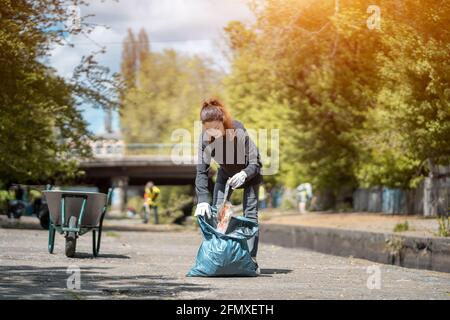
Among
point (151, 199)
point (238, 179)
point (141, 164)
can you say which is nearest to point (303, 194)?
point (151, 199)

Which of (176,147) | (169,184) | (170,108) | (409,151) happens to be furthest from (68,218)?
(169,184)

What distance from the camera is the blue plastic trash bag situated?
10914 millimetres

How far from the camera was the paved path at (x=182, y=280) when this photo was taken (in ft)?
28.7

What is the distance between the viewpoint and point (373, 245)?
18.2 metres

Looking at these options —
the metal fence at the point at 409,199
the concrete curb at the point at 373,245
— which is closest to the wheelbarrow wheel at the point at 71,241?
the concrete curb at the point at 373,245

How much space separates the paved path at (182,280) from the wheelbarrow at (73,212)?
1.13 ft

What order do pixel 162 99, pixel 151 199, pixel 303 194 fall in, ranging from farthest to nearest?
pixel 162 99 → pixel 151 199 → pixel 303 194

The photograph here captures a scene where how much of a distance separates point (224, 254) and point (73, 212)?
13.0 feet

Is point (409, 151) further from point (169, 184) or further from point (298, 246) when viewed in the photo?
point (169, 184)

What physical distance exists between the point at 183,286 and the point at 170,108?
9168 centimetres

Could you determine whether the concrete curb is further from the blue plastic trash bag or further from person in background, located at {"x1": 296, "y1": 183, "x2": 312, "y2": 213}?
person in background, located at {"x1": 296, "y1": 183, "x2": 312, "y2": 213}

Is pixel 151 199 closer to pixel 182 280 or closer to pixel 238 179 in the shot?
A: pixel 238 179

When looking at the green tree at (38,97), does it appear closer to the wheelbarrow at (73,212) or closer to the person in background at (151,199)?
the wheelbarrow at (73,212)

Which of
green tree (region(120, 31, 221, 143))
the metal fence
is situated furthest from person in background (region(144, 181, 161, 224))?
green tree (region(120, 31, 221, 143))
